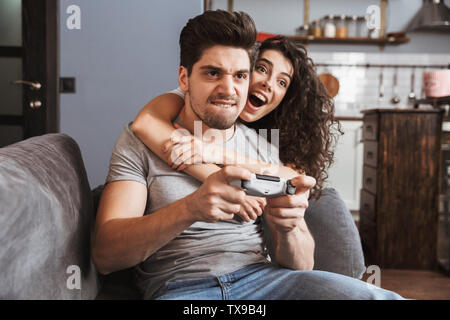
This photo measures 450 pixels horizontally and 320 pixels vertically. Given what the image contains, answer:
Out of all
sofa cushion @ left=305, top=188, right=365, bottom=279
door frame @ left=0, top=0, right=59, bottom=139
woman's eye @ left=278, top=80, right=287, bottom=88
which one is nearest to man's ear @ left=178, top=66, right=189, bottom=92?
woman's eye @ left=278, top=80, right=287, bottom=88

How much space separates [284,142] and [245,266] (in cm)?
52

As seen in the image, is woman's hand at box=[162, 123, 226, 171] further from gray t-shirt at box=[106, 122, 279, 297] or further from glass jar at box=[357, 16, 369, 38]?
glass jar at box=[357, 16, 369, 38]

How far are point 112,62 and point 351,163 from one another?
8.87ft

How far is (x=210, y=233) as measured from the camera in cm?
103

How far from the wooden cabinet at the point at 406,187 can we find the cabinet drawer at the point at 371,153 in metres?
0.02

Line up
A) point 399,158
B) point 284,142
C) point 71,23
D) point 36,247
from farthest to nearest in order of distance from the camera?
point 399,158 → point 71,23 → point 284,142 → point 36,247

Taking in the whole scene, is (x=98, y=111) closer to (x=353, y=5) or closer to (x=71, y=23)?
(x=71, y=23)

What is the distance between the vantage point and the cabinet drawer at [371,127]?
2.60 metres

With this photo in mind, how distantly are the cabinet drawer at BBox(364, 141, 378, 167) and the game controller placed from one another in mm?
1931

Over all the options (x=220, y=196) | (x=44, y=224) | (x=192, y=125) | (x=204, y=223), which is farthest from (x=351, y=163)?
(x=44, y=224)

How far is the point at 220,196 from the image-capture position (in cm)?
78

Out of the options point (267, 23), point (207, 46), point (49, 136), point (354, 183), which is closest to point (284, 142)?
point (207, 46)

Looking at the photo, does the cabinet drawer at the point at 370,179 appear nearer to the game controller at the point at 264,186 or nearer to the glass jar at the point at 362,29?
the game controller at the point at 264,186

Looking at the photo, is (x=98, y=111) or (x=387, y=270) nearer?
(x=98, y=111)
